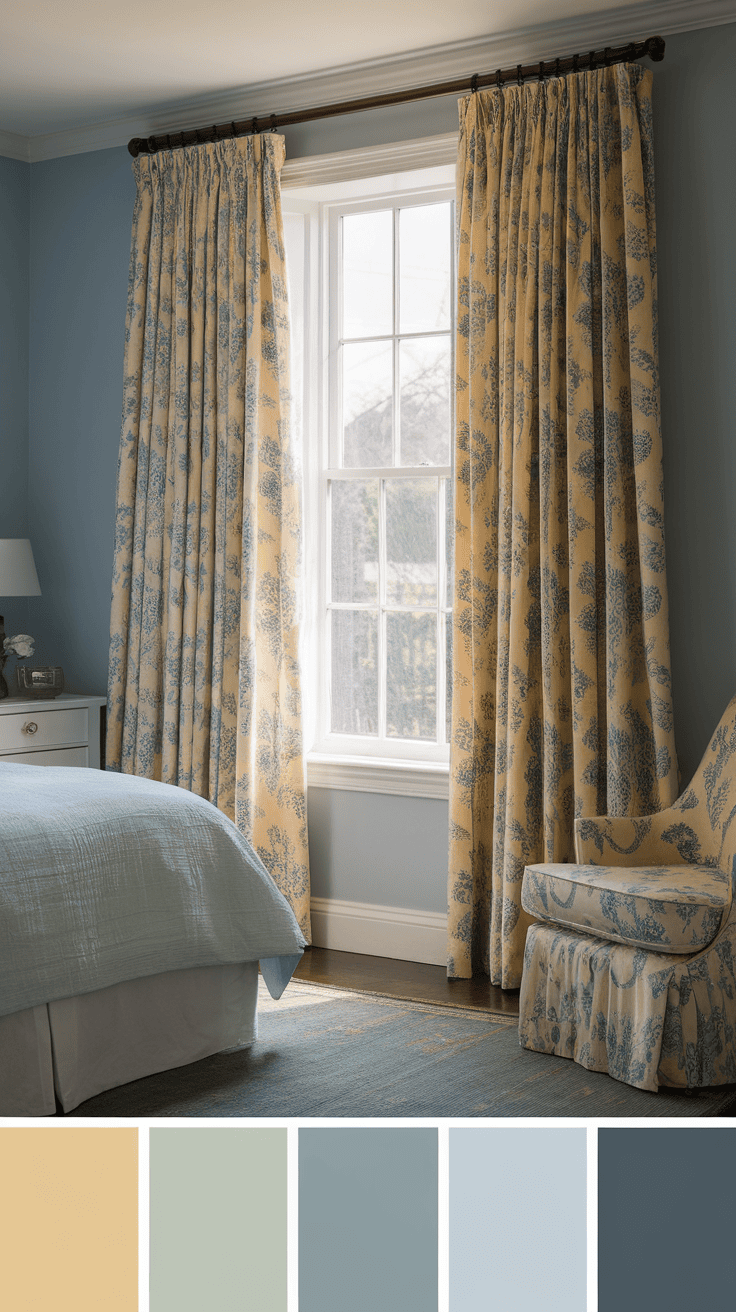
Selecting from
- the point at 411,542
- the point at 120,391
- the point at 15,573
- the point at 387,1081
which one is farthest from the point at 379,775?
the point at 120,391

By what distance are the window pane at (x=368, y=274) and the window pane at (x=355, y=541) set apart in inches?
22.3

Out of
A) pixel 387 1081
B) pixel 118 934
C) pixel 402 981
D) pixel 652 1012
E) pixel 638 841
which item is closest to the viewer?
pixel 118 934

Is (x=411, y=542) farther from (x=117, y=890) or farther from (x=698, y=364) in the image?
(x=117, y=890)

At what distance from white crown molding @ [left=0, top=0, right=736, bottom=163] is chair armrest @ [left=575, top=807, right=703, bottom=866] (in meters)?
2.25

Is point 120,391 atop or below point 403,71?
below

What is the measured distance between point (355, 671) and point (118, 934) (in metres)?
1.96

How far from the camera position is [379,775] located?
4242 mm

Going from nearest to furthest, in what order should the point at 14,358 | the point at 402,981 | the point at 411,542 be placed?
the point at 402,981 < the point at 411,542 < the point at 14,358

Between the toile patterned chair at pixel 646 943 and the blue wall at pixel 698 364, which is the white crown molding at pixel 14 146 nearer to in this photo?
the blue wall at pixel 698 364

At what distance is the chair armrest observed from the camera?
3.23 metres

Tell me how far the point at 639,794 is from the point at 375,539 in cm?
141

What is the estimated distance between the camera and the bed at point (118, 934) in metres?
2.51

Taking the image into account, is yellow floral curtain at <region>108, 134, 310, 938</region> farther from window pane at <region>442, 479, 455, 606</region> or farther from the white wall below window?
window pane at <region>442, 479, 455, 606</region>

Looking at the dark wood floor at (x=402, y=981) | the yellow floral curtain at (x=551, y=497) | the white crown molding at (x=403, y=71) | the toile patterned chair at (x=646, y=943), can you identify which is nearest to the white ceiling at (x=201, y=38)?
the white crown molding at (x=403, y=71)
